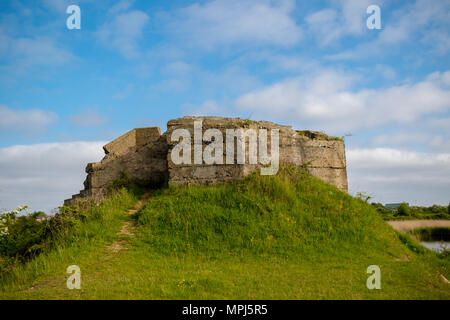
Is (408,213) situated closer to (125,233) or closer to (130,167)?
(130,167)

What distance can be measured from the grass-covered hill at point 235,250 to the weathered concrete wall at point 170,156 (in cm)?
83

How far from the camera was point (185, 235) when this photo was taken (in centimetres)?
853

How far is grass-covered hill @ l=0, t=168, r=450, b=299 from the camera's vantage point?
5770mm

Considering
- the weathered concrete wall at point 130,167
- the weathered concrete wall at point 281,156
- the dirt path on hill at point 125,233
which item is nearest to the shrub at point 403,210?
the weathered concrete wall at point 281,156

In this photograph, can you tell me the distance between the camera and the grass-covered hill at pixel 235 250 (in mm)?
5770

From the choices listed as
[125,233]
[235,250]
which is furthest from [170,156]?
[235,250]

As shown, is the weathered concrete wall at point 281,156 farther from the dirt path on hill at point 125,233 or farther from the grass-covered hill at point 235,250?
the dirt path on hill at point 125,233

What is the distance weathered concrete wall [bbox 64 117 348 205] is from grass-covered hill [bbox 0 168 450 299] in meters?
0.83

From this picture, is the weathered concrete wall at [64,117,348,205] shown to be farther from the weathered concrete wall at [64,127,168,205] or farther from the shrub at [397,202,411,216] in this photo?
the shrub at [397,202,411,216]

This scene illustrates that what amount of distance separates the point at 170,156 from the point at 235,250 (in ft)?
13.0
